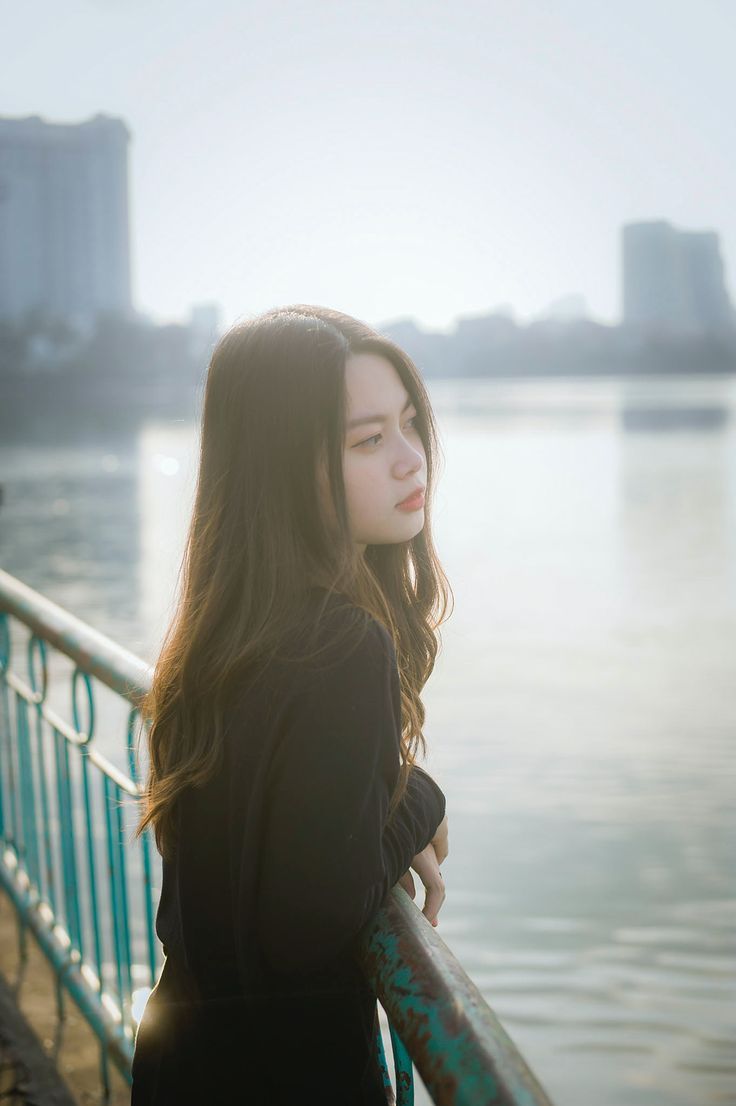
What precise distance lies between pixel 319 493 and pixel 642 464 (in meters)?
68.4

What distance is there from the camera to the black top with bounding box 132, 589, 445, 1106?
1008 millimetres

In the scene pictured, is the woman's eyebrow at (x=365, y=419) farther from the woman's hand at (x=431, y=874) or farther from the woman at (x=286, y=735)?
the woman's hand at (x=431, y=874)

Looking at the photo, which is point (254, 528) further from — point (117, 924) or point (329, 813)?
point (117, 924)

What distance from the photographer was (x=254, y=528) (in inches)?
46.3

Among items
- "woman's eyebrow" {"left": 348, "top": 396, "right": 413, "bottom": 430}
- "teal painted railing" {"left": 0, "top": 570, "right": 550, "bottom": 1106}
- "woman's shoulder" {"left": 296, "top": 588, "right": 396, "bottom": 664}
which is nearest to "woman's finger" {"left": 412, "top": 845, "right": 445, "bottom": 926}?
"teal painted railing" {"left": 0, "top": 570, "right": 550, "bottom": 1106}

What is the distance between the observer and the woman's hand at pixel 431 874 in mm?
1185

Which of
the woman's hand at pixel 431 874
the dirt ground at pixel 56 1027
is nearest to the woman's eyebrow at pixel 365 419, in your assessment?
the woman's hand at pixel 431 874

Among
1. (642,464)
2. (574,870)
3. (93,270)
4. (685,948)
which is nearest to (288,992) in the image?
(685,948)

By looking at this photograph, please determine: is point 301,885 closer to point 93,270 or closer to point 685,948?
point 685,948

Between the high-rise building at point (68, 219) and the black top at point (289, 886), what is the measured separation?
83.6 meters

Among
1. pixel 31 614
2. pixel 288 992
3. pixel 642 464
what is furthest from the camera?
pixel 642 464

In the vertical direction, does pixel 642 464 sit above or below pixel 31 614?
below

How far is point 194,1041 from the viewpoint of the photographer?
113cm

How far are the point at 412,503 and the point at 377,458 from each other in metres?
0.07
